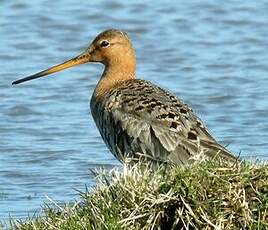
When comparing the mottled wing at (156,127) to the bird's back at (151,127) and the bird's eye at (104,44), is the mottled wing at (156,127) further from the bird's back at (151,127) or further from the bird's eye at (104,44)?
the bird's eye at (104,44)

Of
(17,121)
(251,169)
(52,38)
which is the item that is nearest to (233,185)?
(251,169)

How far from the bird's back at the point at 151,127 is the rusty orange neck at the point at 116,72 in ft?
1.13

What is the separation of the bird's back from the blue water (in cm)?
74

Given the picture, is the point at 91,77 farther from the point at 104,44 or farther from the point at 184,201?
the point at 184,201

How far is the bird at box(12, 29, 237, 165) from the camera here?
26.9 ft

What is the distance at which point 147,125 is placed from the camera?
8.55m

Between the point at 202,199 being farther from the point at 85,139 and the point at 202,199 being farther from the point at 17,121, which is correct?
the point at 17,121

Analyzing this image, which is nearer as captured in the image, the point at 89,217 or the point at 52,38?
the point at 89,217

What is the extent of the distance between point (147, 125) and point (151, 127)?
0.15ft

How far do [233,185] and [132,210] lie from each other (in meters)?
0.60

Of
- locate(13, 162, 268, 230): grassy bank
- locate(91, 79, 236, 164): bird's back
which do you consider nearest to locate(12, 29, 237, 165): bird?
locate(91, 79, 236, 164): bird's back

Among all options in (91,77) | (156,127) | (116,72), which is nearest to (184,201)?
(156,127)

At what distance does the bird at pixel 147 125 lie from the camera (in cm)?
821

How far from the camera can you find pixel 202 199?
6777 millimetres
